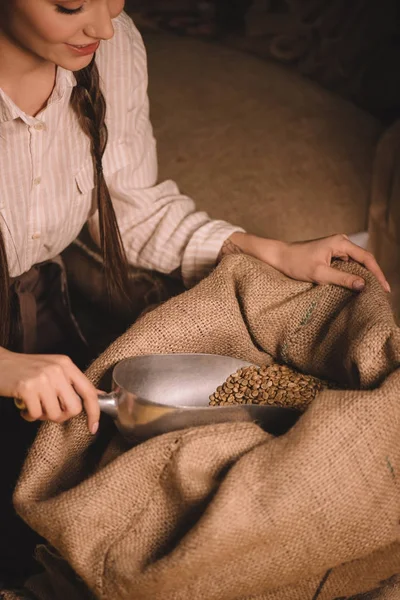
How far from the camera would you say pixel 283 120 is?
1492mm

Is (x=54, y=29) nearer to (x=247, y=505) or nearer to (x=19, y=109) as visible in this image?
(x=19, y=109)

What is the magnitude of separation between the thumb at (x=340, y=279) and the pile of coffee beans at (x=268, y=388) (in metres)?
0.11

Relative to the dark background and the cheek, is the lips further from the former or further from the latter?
the dark background

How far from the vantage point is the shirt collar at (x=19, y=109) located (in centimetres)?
89

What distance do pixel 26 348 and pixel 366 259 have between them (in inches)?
22.1

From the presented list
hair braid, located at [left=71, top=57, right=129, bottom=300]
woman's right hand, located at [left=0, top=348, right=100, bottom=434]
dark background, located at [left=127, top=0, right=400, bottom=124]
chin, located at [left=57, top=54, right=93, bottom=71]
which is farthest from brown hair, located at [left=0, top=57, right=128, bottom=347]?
dark background, located at [left=127, top=0, right=400, bottom=124]

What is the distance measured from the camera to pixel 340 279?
0.86m

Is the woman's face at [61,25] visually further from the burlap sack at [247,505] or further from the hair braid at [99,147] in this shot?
the burlap sack at [247,505]

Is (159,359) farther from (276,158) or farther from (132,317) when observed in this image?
(276,158)

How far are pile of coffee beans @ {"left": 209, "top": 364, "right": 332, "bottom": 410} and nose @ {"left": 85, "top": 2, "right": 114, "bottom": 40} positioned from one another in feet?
1.29

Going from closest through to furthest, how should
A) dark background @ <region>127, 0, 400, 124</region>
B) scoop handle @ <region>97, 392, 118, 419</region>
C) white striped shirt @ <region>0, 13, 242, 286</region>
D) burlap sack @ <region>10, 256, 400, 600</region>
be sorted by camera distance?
burlap sack @ <region>10, 256, 400, 600</region>
scoop handle @ <region>97, 392, 118, 419</region>
white striped shirt @ <region>0, 13, 242, 286</region>
dark background @ <region>127, 0, 400, 124</region>

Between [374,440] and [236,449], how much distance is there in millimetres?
119

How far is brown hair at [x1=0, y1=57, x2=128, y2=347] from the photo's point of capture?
3.21ft

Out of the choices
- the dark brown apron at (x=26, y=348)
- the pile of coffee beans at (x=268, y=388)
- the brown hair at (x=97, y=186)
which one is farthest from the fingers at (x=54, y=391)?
the dark brown apron at (x=26, y=348)
